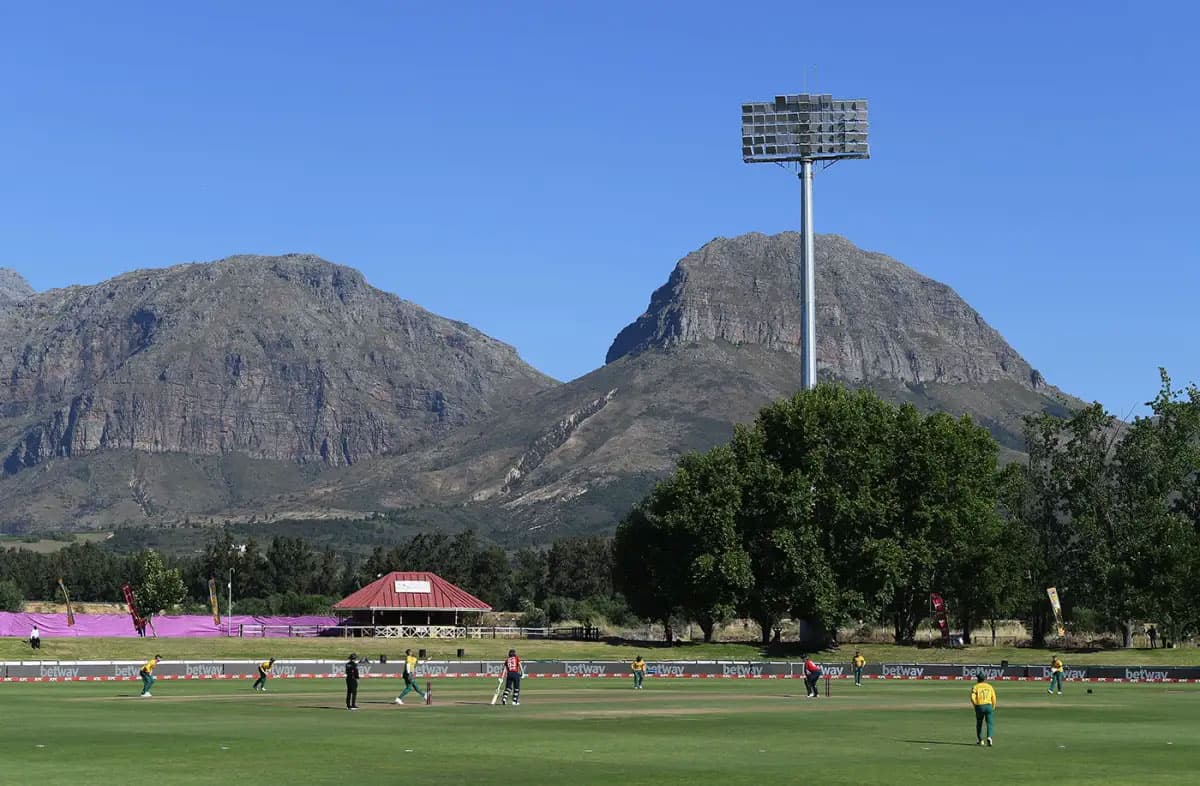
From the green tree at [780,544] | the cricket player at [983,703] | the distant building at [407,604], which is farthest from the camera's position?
the distant building at [407,604]

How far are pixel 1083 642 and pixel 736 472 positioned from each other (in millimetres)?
32553

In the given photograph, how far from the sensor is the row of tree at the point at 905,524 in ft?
367

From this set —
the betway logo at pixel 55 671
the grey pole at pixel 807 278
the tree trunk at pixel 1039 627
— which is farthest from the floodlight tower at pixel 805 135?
the betway logo at pixel 55 671

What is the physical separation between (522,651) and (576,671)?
20.4 metres

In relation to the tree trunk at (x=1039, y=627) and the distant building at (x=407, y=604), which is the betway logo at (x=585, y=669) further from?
the tree trunk at (x=1039, y=627)

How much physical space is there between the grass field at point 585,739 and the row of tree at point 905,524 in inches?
1728

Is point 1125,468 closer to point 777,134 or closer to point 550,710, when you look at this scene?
point 777,134

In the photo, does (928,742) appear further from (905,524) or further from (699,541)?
(905,524)

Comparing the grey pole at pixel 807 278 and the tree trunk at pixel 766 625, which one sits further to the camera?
the grey pole at pixel 807 278

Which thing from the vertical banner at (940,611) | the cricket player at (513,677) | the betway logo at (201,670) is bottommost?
the betway logo at (201,670)

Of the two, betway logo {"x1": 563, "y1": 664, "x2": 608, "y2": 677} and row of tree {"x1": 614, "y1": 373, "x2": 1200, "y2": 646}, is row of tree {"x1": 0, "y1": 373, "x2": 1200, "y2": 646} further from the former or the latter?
betway logo {"x1": 563, "y1": 664, "x2": 608, "y2": 677}

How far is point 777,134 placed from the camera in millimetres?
131500

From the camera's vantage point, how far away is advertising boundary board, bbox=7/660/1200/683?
80.0m

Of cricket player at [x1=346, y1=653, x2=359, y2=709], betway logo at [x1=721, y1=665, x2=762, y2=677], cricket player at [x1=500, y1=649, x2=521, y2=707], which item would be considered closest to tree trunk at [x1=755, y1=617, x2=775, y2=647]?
betway logo at [x1=721, y1=665, x2=762, y2=677]
